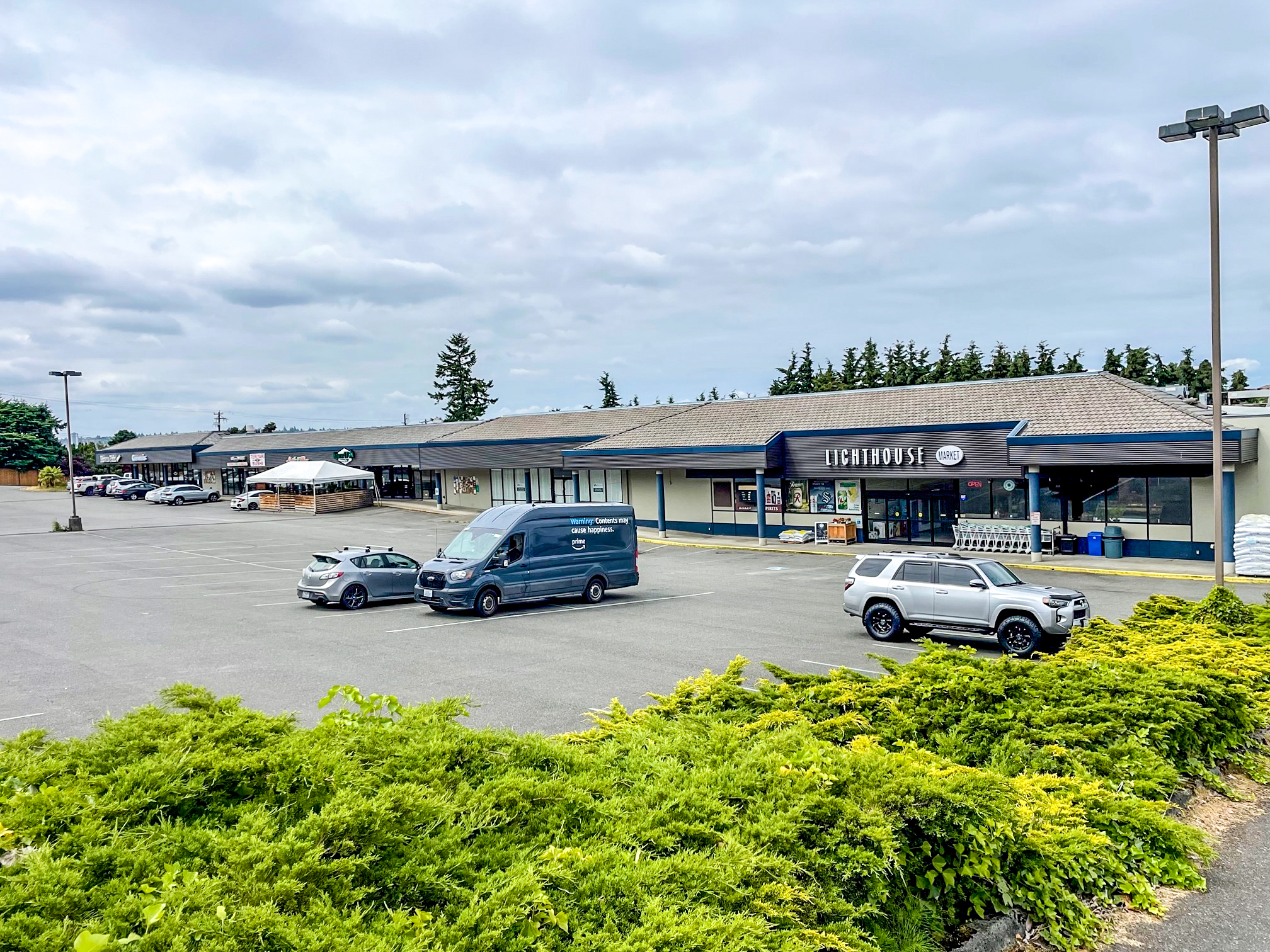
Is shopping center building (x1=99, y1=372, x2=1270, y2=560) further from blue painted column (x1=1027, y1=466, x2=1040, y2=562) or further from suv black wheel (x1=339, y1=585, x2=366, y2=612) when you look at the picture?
suv black wheel (x1=339, y1=585, x2=366, y2=612)

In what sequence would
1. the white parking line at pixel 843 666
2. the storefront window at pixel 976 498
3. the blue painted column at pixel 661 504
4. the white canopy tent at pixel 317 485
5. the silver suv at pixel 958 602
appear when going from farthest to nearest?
the white canopy tent at pixel 317 485 → the blue painted column at pixel 661 504 → the storefront window at pixel 976 498 → the silver suv at pixel 958 602 → the white parking line at pixel 843 666

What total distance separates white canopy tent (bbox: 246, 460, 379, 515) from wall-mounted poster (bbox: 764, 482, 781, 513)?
30.3 m

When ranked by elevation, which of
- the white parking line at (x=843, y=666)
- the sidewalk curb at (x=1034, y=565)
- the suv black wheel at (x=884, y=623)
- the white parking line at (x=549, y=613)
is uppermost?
the suv black wheel at (x=884, y=623)

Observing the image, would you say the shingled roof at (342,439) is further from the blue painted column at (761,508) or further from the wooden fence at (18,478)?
the blue painted column at (761,508)

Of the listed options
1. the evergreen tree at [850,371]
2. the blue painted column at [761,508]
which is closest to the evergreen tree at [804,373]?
the evergreen tree at [850,371]

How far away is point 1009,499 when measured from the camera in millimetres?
32344

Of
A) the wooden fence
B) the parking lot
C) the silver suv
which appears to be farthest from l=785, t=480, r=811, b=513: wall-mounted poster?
the wooden fence

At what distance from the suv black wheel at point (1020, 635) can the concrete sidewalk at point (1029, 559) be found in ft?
32.1

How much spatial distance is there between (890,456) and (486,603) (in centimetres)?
1812

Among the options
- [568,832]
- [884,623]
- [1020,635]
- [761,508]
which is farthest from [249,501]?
[568,832]

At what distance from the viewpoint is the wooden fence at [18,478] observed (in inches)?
3420

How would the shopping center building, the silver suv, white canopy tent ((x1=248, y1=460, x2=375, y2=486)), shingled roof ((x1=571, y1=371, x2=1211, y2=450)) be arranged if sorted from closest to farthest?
1. the silver suv
2. the shopping center building
3. shingled roof ((x1=571, y1=371, x2=1211, y2=450))
4. white canopy tent ((x1=248, y1=460, x2=375, y2=486))

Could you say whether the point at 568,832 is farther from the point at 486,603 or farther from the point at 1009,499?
the point at 1009,499

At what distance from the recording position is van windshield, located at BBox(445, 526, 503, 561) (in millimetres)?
21500
